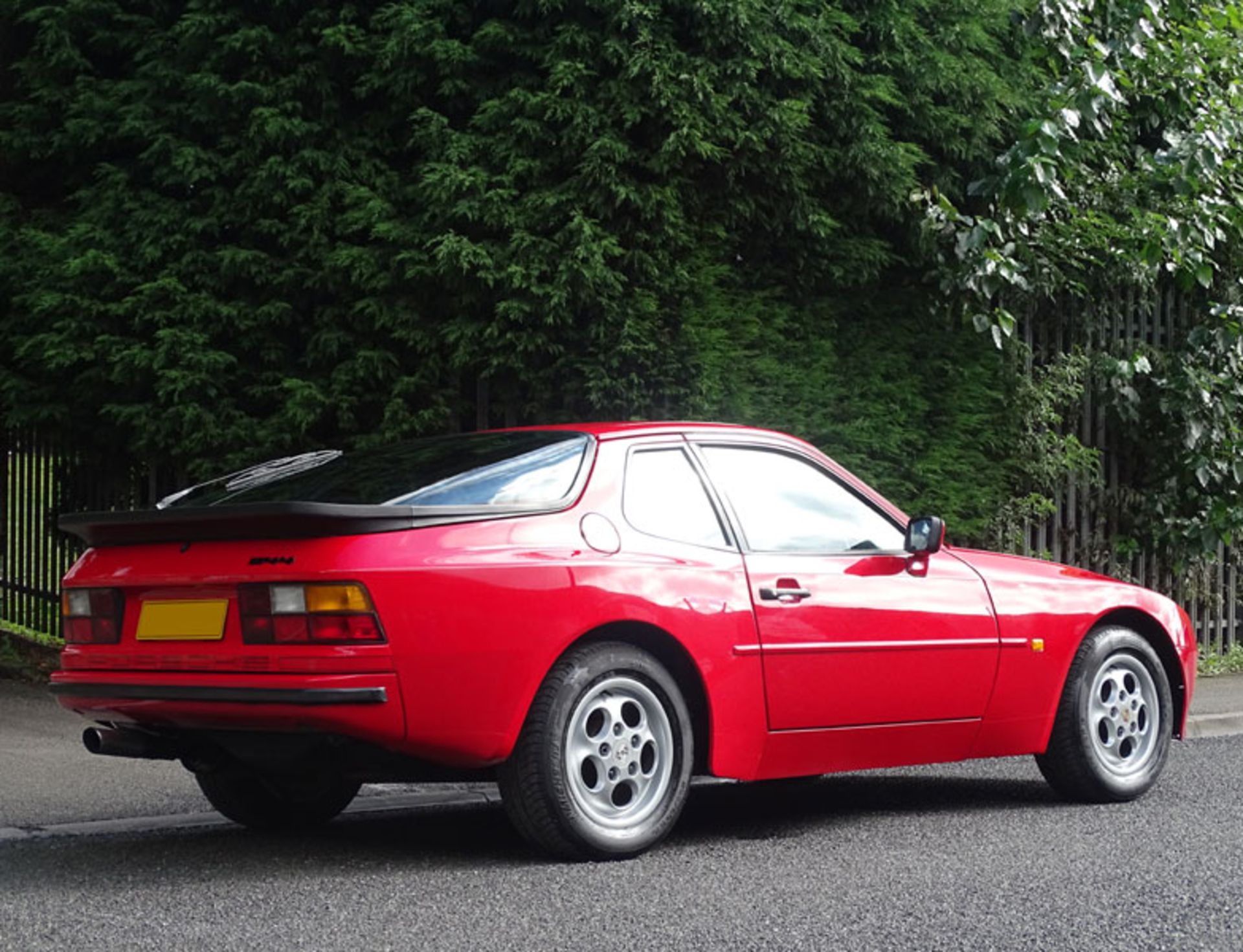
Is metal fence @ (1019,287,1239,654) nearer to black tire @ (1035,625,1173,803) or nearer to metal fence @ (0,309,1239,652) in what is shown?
metal fence @ (0,309,1239,652)

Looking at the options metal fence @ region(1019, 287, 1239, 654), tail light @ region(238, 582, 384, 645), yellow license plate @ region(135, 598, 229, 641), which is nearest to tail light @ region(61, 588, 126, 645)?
yellow license plate @ region(135, 598, 229, 641)

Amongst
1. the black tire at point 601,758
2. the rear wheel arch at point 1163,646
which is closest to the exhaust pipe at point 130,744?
the black tire at point 601,758

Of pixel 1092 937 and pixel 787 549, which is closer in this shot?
pixel 1092 937

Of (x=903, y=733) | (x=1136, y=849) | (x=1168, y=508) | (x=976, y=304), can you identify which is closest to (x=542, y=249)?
(x=976, y=304)

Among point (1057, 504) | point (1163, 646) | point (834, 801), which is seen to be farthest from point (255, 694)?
point (1057, 504)

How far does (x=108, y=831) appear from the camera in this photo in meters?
6.64

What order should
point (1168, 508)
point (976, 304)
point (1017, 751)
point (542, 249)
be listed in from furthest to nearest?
point (1168, 508)
point (976, 304)
point (542, 249)
point (1017, 751)

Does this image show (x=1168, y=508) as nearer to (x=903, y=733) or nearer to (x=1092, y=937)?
(x=903, y=733)

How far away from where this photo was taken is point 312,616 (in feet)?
17.6

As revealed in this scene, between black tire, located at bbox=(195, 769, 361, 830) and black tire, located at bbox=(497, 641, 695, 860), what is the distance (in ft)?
3.77

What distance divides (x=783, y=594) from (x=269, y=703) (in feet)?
6.39

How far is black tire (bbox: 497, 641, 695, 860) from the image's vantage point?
5.60 meters

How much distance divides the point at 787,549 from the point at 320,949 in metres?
2.62

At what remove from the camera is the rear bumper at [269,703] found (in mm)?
5305
